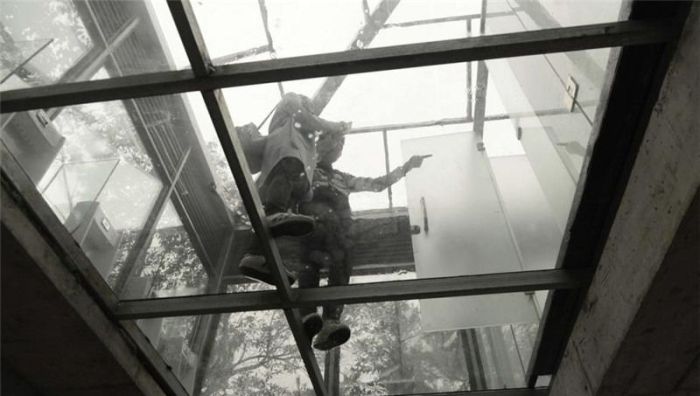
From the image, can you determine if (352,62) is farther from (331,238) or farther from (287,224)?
(331,238)

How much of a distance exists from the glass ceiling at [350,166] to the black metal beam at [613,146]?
11 centimetres

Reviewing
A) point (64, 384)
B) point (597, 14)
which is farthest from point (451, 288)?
point (64, 384)

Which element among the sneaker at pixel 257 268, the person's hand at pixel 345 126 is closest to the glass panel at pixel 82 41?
the person's hand at pixel 345 126

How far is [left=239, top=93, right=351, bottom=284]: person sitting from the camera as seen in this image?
2720mm

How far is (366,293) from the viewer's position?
2.92 metres

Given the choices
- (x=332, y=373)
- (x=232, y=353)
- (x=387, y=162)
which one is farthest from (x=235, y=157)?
(x=332, y=373)

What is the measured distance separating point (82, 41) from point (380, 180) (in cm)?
173

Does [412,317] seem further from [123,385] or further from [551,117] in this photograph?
[123,385]

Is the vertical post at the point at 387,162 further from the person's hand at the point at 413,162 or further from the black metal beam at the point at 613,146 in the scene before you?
the black metal beam at the point at 613,146

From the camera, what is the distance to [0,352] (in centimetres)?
300

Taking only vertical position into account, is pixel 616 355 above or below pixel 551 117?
below

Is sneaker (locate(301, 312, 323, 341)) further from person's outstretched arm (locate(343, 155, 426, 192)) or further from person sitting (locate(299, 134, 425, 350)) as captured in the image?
person's outstretched arm (locate(343, 155, 426, 192))

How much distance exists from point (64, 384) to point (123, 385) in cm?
36

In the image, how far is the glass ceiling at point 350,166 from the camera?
7.43 feet
